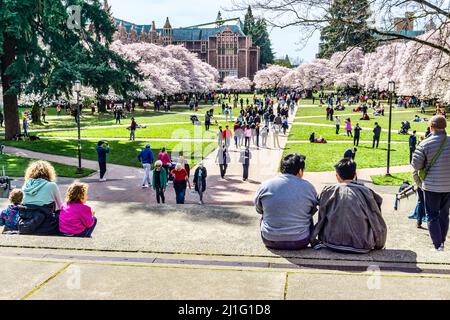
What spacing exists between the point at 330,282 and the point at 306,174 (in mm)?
15145

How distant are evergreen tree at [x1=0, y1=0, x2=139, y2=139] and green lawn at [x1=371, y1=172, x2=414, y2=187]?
1536cm

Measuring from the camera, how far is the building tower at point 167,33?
438 ft

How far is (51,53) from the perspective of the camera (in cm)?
2845

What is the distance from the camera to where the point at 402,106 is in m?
63.6

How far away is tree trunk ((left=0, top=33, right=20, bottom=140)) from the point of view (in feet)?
92.4

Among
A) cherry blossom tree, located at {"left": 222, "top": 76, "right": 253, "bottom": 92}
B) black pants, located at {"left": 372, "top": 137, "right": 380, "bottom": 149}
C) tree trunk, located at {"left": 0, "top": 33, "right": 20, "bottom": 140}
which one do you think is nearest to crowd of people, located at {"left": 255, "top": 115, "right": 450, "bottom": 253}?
black pants, located at {"left": 372, "top": 137, "right": 380, "bottom": 149}

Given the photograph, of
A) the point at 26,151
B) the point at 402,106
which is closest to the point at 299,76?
the point at 402,106

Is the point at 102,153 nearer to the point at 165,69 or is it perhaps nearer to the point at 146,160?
the point at 146,160

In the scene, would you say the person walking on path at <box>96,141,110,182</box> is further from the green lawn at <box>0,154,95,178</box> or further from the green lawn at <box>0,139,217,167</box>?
the green lawn at <box>0,139,217,167</box>

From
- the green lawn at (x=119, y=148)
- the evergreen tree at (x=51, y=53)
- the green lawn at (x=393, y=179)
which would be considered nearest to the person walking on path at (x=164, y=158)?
the green lawn at (x=119, y=148)

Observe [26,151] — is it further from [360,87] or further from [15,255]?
[360,87]

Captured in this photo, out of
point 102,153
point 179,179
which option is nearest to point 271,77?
point 102,153

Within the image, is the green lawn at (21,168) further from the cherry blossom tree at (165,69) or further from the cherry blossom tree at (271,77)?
the cherry blossom tree at (271,77)

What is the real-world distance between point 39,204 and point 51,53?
2392 cm
